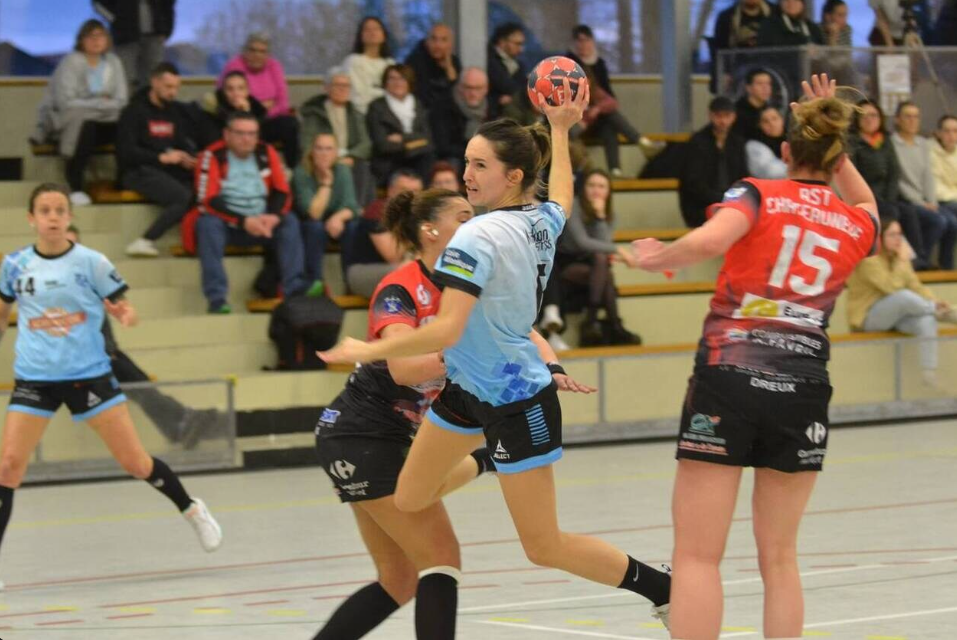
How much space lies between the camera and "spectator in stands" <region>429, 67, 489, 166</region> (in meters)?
13.8

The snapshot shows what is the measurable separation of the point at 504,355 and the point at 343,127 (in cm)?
898

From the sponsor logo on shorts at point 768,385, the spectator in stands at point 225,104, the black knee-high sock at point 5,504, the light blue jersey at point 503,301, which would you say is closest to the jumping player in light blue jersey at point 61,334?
the black knee-high sock at point 5,504

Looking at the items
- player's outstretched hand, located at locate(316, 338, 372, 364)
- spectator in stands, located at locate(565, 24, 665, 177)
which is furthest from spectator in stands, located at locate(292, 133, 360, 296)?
player's outstretched hand, located at locate(316, 338, 372, 364)

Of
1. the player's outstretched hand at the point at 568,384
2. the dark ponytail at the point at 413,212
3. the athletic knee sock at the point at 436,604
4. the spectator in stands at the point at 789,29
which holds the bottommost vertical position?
the athletic knee sock at the point at 436,604

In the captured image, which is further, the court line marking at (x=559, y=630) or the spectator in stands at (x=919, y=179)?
the spectator in stands at (x=919, y=179)

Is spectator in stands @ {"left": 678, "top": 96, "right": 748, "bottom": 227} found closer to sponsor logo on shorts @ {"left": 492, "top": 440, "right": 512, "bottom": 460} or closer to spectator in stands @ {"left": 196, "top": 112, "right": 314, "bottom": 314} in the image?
spectator in stands @ {"left": 196, "top": 112, "right": 314, "bottom": 314}

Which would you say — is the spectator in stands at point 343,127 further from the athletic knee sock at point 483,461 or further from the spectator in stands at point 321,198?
the athletic knee sock at point 483,461

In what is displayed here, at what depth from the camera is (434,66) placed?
14.2 meters

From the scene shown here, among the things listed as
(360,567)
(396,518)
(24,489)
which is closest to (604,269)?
(24,489)

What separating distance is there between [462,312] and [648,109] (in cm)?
1363

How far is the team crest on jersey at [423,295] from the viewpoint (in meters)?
4.84

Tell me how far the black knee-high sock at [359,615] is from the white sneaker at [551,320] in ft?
24.5

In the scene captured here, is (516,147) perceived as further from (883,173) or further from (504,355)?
(883,173)

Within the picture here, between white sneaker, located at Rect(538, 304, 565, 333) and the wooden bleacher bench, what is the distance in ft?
13.5
